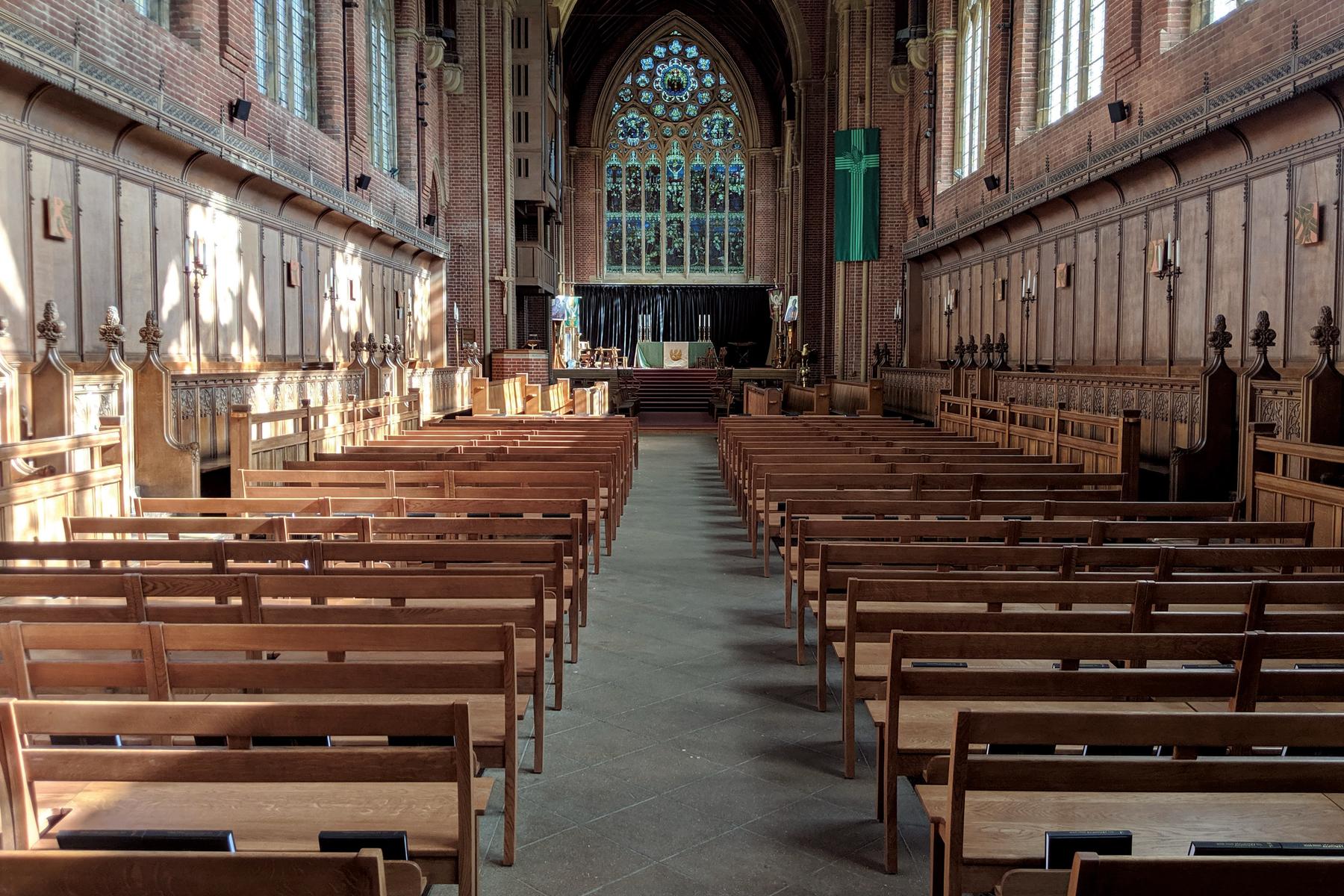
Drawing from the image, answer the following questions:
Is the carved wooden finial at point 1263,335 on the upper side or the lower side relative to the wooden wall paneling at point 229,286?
lower

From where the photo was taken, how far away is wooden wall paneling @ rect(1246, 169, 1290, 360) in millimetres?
8938

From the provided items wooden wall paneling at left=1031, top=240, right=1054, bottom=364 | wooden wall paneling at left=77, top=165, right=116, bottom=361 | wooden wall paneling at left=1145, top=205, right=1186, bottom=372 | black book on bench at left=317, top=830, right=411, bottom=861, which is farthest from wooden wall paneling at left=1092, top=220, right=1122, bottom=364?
black book on bench at left=317, top=830, right=411, bottom=861

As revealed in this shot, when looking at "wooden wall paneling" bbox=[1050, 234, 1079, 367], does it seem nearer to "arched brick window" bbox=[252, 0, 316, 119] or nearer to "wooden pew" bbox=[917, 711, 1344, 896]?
"arched brick window" bbox=[252, 0, 316, 119]

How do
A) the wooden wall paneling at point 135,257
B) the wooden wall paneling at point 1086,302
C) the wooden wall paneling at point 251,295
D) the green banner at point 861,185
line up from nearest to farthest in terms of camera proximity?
the wooden wall paneling at point 135,257
the wooden wall paneling at point 251,295
the wooden wall paneling at point 1086,302
the green banner at point 861,185

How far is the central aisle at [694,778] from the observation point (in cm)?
299

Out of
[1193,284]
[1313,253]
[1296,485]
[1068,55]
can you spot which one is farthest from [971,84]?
[1296,485]

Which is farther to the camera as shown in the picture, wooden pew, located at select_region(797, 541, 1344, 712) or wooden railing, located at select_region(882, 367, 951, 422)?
wooden railing, located at select_region(882, 367, 951, 422)

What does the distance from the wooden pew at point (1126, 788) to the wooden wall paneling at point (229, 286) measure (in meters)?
12.0

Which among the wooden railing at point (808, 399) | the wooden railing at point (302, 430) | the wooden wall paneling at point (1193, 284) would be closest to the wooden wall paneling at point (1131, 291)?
the wooden wall paneling at point (1193, 284)

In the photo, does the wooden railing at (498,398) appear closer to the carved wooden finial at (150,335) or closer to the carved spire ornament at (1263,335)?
the carved wooden finial at (150,335)

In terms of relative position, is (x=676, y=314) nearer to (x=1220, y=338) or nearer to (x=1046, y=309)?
(x=1046, y=309)

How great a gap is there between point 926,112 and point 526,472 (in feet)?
59.3

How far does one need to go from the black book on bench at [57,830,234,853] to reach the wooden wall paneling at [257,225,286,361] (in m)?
13.0

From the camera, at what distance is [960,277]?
2006 cm
